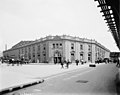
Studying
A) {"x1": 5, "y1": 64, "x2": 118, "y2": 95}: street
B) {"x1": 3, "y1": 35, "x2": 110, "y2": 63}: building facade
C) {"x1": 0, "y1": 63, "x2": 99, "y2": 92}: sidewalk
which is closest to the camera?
{"x1": 5, "y1": 64, "x2": 118, "y2": 95}: street

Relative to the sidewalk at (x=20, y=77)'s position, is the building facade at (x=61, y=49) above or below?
above

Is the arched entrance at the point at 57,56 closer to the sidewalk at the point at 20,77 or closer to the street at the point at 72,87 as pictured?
the sidewalk at the point at 20,77

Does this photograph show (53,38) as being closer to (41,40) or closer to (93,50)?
(41,40)

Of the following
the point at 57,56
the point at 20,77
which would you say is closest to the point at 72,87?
the point at 20,77

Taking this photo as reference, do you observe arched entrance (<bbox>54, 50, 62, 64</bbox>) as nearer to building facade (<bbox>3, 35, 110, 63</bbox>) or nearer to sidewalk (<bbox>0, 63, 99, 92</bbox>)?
building facade (<bbox>3, 35, 110, 63</bbox>)

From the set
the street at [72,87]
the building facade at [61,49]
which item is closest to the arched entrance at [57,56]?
the building facade at [61,49]

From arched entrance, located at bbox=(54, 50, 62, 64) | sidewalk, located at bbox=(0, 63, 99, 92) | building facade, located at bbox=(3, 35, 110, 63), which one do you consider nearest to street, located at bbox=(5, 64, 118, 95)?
sidewalk, located at bbox=(0, 63, 99, 92)

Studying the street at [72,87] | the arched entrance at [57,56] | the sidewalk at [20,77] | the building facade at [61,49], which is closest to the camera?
the street at [72,87]

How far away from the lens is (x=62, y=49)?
6119 centimetres

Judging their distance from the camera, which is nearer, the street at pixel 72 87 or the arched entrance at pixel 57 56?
the street at pixel 72 87

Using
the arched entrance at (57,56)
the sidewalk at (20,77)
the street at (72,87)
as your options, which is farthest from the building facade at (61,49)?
the street at (72,87)

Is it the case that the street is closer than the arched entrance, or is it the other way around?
the street

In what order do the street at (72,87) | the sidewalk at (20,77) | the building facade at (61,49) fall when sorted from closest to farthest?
the street at (72,87) → the sidewalk at (20,77) → the building facade at (61,49)

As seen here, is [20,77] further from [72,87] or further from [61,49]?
[61,49]
